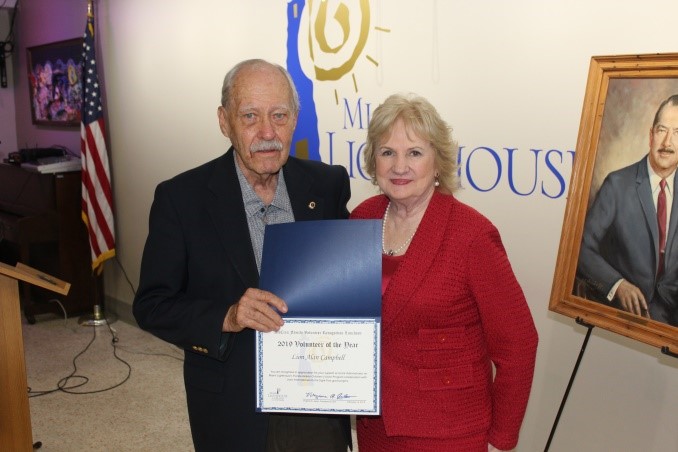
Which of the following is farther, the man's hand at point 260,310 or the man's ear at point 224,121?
the man's ear at point 224,121

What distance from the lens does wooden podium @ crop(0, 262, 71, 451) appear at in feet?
8.36

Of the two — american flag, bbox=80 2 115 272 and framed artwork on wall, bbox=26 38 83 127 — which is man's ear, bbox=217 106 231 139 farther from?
framed artwork on wall, bbox=26 38 83 127

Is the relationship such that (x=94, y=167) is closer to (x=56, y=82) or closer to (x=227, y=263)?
(x=56, y=82)

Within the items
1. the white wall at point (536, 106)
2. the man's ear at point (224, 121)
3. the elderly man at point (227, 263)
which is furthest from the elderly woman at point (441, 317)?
the white wall at point (536, 106)

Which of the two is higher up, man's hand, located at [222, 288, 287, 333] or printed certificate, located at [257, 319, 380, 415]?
man's hand, located at [222, 288, 287, 333]

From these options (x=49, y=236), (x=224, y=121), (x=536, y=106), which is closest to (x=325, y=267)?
(x=224, y=121)

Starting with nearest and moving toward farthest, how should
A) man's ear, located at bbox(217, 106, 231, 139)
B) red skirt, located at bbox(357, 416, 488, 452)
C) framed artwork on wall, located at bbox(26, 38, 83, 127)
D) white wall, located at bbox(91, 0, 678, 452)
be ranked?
red skirt, located at bbox(357, 416, 488, 452), man's ear, located at bbox(217, 106, 231, 139), white wall, located at bbox(91, 0, 678, 452), framed artwork on wall, located at bbox(26, 38, 83, 127)

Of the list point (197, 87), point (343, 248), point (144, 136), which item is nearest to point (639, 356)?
point (343, 248)

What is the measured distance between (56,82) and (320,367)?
17.6 feet

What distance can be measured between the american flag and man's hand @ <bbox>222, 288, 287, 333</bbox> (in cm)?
389

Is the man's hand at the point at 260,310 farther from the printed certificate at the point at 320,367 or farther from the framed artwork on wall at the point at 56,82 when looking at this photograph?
the framed artwork on wall at the point at 56,82

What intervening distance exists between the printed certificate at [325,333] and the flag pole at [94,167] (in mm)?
3893

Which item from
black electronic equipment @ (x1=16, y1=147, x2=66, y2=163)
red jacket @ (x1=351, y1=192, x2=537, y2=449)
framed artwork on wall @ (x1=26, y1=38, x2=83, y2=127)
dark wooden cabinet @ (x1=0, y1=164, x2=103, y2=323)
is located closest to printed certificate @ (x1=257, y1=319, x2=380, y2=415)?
red jacket @ (x1=351, y1=192, x2=537, y2=449)

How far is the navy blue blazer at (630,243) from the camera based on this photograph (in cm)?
172
